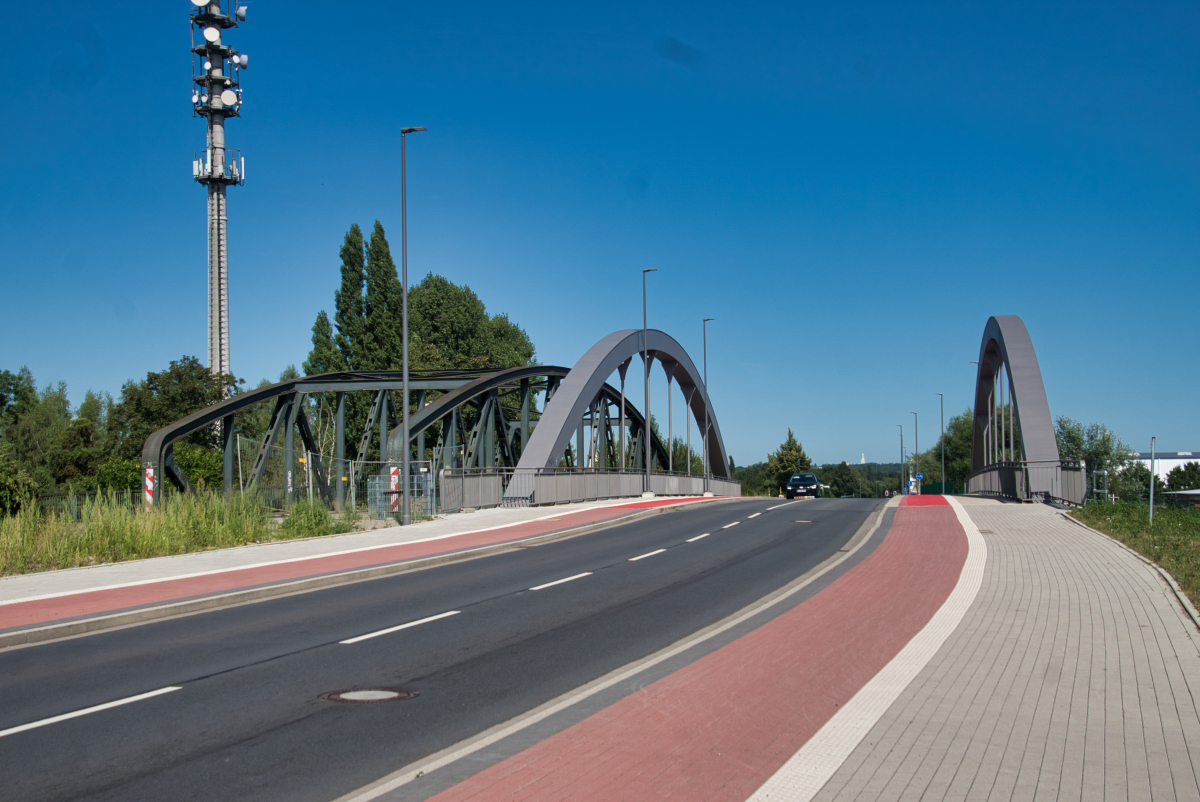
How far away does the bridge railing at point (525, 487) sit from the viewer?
96.9 ft

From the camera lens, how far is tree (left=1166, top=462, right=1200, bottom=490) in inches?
3748

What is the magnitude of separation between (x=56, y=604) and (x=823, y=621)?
9734mm

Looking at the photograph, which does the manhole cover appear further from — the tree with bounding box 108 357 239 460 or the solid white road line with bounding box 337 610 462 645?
the tree with bounding box 108 357 239 460

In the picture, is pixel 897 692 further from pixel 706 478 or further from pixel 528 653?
pixel 706 478

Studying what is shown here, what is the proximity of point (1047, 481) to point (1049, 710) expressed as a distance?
2586 cm

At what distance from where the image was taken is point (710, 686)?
747cm

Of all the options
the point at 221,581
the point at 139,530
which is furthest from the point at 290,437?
the point at 221,581

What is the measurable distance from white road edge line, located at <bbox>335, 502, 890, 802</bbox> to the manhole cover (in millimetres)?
1177

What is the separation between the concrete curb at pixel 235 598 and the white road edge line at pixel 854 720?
8.54 meters

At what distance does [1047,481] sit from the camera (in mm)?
29828

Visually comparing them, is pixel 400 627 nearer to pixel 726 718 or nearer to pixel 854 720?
pixel 726 718

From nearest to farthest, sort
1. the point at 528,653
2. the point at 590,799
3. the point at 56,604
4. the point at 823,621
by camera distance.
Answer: the point at 590,799
the point at 528,653
the point at 823,621
the point at 56,604

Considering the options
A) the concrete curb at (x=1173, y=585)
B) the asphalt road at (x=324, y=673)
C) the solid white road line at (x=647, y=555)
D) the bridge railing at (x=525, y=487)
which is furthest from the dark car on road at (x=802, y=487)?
the asphalt road at (x=324, y=673)

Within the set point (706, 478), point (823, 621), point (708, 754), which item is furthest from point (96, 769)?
point (706, 478)
